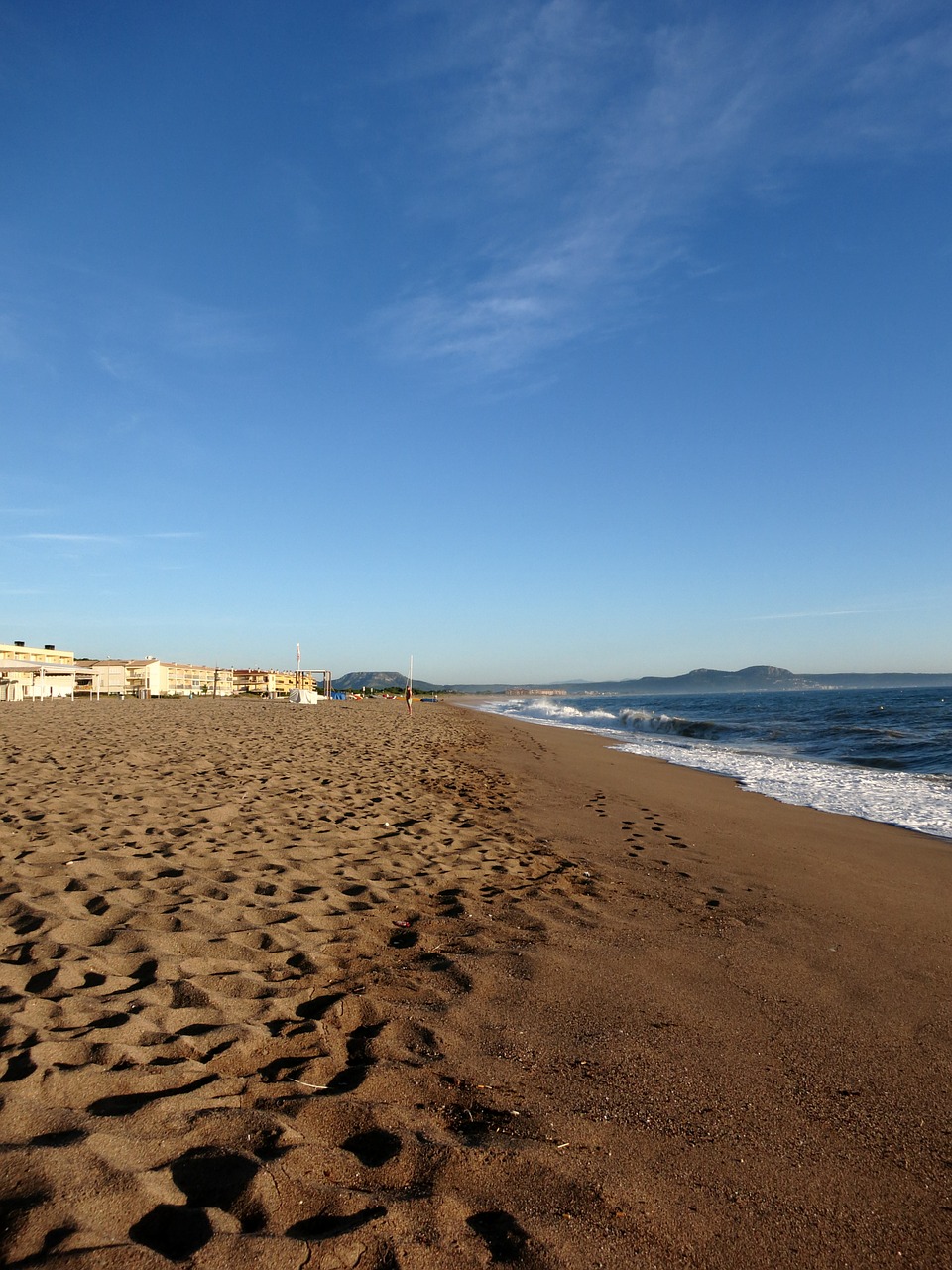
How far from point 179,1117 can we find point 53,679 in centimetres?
3784

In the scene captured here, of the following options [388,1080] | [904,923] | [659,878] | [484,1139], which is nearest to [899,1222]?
[484,1139]

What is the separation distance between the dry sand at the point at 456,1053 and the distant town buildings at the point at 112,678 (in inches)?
1176

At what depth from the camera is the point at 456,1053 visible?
2662 millimetres

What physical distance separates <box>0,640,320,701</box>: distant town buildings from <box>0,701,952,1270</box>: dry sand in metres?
29.9

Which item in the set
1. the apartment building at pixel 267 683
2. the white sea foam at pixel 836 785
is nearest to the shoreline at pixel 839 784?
the white sea foam at pixel 836 785

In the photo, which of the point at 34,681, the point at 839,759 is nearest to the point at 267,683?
the point at 34,681

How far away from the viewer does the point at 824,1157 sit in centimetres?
215

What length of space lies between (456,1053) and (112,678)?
139ft

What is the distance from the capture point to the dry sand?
176cm

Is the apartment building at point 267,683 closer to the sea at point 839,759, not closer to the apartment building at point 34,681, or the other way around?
the apartment building at point 34,681

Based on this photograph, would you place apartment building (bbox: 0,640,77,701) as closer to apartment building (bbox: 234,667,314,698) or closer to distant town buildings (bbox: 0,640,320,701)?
distant town buildings (bbox: 0,640,320,701)

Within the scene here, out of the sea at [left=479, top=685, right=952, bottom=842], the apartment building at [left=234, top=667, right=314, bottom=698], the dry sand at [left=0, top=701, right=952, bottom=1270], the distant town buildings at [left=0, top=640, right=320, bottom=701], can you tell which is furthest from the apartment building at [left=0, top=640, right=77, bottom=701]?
the dry sand at [left=0, top=701, right=952, bottom=1270]

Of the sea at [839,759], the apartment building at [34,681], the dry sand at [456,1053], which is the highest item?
the apartment building at [34,681]

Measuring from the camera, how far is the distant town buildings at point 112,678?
31969 mm
